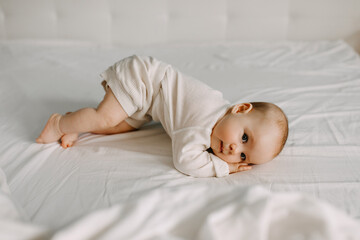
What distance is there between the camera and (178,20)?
1.95 m

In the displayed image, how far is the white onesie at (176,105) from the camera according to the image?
0.97 metres

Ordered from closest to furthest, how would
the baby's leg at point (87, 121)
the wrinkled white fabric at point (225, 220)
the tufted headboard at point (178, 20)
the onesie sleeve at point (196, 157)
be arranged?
1. the wrinkled white fabric at point (225, 220)
2. the onesie sleeve at point (196, 157)
3. the baby's leg at point (87, 121)
4. the tufted headboard at point (178, 20)

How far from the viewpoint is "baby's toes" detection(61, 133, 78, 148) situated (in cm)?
107

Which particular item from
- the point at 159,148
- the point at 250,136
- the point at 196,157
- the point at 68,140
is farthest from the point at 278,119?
the point at 68,140

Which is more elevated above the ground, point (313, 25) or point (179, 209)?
point (313, 25)

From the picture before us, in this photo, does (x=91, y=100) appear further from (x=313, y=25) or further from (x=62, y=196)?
(x=313, y=25)

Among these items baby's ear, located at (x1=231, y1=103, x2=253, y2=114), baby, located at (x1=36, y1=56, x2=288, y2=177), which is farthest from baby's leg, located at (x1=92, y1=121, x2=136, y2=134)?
baby's ear, located at (x1=231, y1=103, x2=253, y2=114)

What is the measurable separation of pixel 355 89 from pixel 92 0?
1.43m

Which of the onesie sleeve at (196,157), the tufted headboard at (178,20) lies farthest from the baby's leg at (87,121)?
the tufted headboard at (178,20)

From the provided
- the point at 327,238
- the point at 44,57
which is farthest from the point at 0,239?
the point at 44,57

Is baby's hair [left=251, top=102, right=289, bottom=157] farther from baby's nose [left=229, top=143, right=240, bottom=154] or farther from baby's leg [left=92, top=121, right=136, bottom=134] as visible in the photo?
baby's leg [left=92, top=121, right=136, bottom=134]

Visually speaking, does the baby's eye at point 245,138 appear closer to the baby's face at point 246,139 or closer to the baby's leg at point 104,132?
the baby's face at point 246,139

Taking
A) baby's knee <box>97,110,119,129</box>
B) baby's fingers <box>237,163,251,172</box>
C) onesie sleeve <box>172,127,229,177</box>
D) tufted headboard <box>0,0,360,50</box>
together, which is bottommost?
baby's fingers <box>237,163,251,172</box>

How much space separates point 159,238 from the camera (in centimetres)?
62
